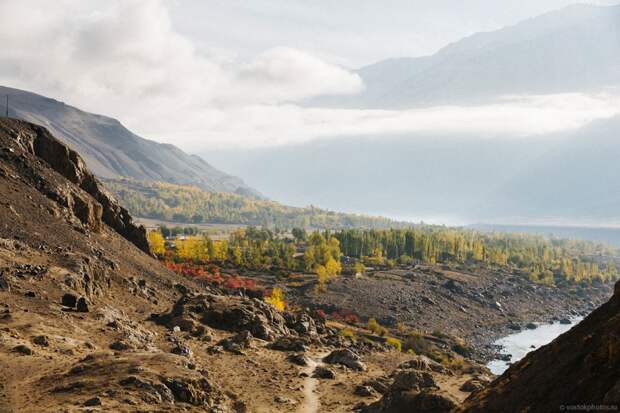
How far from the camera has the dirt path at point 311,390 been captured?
174 feet

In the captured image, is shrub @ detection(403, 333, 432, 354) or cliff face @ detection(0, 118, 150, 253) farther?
shrub @ detection(403, 333, 432, 354)

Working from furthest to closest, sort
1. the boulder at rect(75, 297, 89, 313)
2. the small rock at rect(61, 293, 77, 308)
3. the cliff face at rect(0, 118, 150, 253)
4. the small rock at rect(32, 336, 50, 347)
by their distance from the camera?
1. the cliff face at rect(0, 118, 150, 253)
2. the small rock at rect(61, 293, 77, 308)
3. the boulder at rect(75, 297, 89, 313)
4. the small rock at rect(32, 336, 50, 347)

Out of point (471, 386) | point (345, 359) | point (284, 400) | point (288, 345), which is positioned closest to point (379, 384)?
point (471, 386)

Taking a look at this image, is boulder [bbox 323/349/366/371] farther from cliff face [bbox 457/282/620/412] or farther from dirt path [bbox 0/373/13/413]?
dirt path [bbox 0/373/13/413]

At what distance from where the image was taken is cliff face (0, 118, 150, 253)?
94.9m

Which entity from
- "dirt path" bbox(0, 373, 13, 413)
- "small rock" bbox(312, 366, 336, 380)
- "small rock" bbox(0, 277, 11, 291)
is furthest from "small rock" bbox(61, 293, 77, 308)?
"small rock" bbox(312, 366, 336, 380)

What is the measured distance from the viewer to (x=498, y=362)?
14050 centimetres

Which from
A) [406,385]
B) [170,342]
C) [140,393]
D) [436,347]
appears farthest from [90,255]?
[436,347]

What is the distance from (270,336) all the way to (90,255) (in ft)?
103

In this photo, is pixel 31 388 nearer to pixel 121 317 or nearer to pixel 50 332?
pixel 50 332

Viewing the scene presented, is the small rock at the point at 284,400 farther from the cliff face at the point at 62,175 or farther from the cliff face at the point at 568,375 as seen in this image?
the cliff face at the point at 62,175

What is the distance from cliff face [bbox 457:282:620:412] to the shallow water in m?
103

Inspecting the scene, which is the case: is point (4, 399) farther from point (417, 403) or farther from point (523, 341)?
point (523, 341)

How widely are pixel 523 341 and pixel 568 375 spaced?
15380 cm
